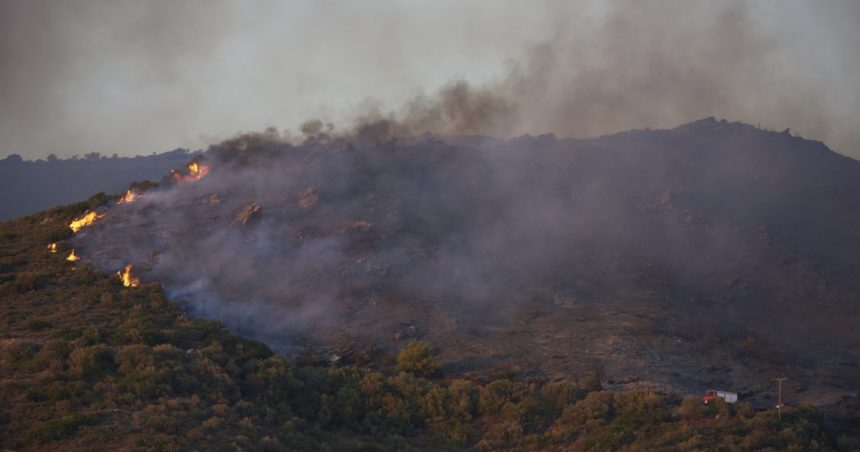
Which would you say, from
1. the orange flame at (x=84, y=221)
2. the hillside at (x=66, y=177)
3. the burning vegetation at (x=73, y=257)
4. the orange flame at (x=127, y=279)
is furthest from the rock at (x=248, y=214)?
the hillside at (x=66, y=177)

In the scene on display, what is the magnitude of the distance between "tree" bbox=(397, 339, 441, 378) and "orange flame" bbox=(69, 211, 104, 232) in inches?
1504

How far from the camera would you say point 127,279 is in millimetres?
57281

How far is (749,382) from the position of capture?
1711 inches

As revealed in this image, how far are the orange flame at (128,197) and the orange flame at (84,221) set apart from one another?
13.0 ft

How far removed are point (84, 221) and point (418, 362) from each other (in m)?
40.8

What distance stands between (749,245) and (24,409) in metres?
63.5

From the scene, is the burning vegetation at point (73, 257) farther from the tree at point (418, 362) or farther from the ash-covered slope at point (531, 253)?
the tree at point (418, 362)

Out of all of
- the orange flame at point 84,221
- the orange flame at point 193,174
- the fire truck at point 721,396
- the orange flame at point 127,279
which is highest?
A: the orange flame at point 193,174

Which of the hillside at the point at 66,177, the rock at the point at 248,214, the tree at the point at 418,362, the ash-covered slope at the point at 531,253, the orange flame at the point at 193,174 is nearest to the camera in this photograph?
the tree at the point at 418,362

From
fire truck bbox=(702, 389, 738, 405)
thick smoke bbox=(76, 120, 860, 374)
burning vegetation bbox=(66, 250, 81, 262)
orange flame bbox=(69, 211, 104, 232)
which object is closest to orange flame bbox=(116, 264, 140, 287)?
thick smoke bbox=(76, 120, 860, 374)

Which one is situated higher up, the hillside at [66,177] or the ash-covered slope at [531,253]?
the hillside at [66,177]

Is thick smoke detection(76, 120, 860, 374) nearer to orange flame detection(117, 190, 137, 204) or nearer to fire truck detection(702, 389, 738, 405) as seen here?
orange flame detection(117, 190, 137, 204)

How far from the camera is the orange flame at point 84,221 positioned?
68.7m

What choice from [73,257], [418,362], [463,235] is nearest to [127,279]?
[73,257]
